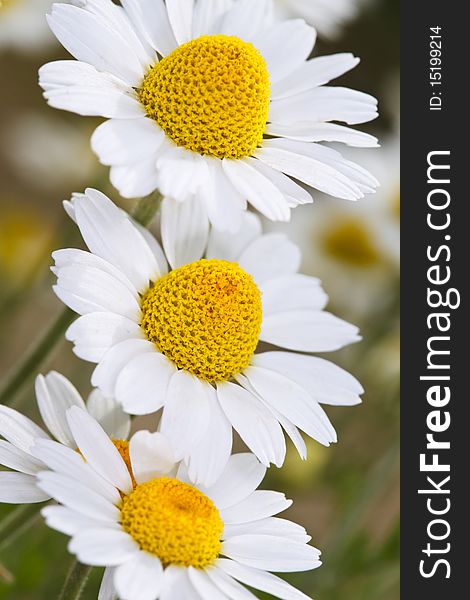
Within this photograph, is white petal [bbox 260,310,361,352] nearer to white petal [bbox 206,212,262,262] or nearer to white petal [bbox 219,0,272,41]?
white petal [bbox 206,212,262,262]

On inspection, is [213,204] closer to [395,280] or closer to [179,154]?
[179,154]

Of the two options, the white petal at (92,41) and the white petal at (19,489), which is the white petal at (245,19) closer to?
the white petal at (92,41)

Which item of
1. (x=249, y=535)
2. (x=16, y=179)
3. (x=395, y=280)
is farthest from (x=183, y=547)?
(x=16, y=179)

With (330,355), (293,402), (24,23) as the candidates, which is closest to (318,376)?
(293,402)

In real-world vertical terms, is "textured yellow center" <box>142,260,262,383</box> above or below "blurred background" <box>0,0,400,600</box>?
below

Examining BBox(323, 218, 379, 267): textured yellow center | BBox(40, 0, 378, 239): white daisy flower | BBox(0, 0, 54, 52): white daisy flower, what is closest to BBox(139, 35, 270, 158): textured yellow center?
BBox(40, 0, 378, 239): white daisy flower

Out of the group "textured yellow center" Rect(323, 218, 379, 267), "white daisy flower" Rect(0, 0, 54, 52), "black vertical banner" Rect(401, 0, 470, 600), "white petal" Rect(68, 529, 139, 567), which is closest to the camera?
"white petal" Rect(68, 529, 139, 567)

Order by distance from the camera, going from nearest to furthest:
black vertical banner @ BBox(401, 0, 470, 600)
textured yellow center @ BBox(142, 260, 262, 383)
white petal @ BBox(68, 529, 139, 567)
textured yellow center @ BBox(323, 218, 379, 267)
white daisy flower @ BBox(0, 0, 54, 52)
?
white petal @ BBox(68, 529, 139, 567) → textured yellow center @ BBox(142, 260, 262, 383) → black vertical banner @ BBox(401, 0, 470, 600) → white daisy flower @ BBox(0, 0, 54, 52) → textured yellow center @ BBox(323, 218, 379, 267)
